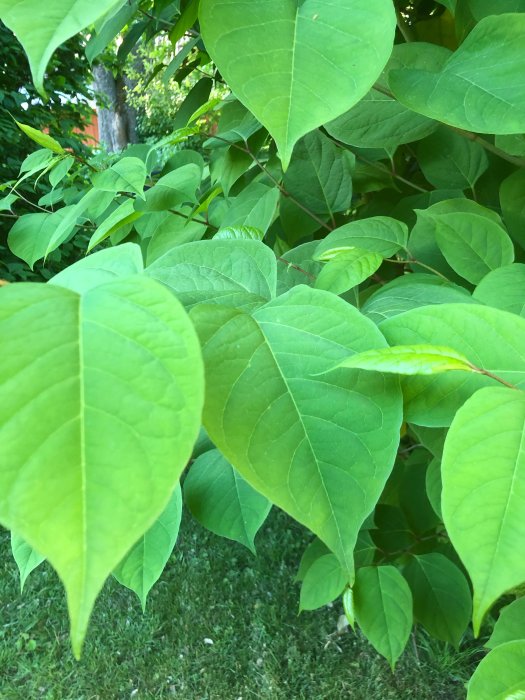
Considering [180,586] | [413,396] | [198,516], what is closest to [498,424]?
[413,396]

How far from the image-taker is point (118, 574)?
1.78 feet

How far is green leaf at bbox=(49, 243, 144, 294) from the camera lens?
0.41 metres

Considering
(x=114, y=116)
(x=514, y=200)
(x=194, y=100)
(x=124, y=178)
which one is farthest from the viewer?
(x=114, y=116)

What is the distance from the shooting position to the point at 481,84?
1.75 ft

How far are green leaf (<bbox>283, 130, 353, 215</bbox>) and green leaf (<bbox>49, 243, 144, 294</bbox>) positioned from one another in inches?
20.8

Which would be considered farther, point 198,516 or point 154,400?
point 198,516

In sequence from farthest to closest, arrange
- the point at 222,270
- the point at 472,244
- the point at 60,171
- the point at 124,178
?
1. the point at 60,171
2. the point at 124,178
3. the point at 472,244
4. the point at 222,270

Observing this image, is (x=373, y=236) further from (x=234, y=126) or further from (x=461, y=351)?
(x=234, y=126)

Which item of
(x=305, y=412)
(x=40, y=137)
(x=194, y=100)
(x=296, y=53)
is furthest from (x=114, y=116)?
(x=305, y=412)

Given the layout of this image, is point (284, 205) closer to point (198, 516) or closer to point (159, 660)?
point (198, 516)

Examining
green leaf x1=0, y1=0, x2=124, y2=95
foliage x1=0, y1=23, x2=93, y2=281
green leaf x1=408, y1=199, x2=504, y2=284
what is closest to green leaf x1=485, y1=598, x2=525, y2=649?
green leaf x1=408, y1=199, x2=504, y2=284

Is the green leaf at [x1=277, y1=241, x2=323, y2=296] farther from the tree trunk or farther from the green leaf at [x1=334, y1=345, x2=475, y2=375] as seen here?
the tree trunk

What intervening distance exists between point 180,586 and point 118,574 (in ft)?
6.98

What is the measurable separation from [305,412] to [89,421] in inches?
5.6
